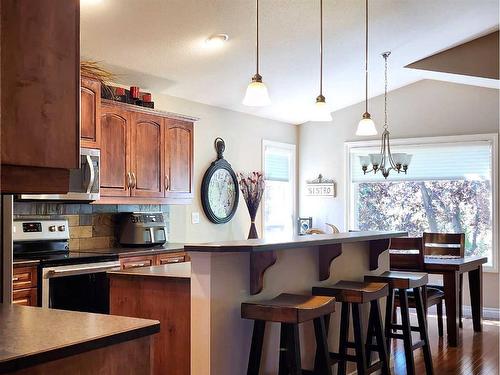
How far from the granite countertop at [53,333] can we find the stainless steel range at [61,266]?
6.34 feet

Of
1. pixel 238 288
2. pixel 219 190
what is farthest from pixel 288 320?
pixel 219 190

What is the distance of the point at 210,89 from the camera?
580 centimetres

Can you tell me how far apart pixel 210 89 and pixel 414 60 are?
2.30 metres

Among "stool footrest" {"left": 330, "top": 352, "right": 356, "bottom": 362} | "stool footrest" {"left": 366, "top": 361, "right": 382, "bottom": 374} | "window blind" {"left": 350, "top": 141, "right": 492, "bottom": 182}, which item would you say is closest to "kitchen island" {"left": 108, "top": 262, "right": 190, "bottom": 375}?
"stool footrest" {"left": 330, "top": 352, "right": 356, "bottom": 362}

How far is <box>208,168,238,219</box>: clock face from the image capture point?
6171 mm

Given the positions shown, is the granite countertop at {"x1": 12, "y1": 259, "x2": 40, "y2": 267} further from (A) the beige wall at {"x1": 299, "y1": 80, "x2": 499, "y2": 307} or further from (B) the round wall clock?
(A) the beige wall at {"x1": 299, "y1": 80, "x2": 499, "y2": 307}

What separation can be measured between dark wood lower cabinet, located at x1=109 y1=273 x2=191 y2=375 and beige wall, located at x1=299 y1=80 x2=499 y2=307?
4842 millimetres

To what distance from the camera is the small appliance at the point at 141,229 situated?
4949mm

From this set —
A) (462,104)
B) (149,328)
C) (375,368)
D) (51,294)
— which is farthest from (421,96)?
(149,328)

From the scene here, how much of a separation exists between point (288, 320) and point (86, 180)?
7.44 feet

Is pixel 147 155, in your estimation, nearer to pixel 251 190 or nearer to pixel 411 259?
pixel 251 190

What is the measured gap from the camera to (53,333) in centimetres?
154

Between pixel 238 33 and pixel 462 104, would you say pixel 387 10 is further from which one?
pixel 462 104

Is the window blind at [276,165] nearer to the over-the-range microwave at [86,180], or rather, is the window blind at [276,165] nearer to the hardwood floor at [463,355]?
the hardwood floor at [463,355]
